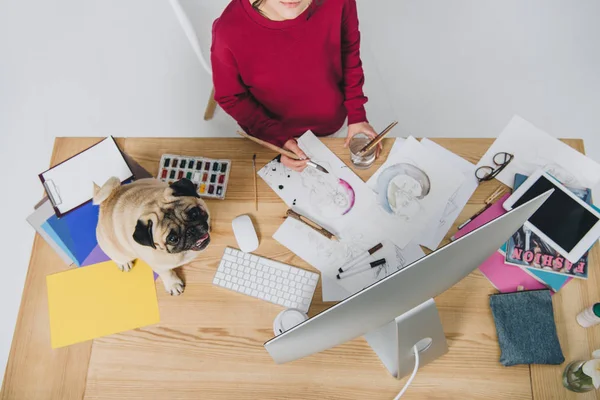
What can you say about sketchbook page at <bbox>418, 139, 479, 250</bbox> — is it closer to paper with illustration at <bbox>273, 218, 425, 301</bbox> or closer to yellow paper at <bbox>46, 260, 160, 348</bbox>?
paper with illustration at <bbox>273, 218, 425, 301</bbox>

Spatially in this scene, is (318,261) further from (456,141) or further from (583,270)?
(583,270)

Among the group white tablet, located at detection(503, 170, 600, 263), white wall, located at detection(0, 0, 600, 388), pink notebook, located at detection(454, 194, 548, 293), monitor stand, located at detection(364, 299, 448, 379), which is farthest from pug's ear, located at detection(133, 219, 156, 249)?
white wall, located at detection(0, 0, 600, 388)

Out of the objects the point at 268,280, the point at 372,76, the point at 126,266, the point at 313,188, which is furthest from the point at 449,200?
the point at 372,76

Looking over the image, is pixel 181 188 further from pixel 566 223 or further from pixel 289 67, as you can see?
pixel 566 223

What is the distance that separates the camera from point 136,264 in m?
1.07

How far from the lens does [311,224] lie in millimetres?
1074

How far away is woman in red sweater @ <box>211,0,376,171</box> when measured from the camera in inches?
40.3

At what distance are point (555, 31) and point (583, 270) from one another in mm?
1529

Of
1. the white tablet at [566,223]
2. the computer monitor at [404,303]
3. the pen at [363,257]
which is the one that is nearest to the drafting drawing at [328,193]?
the pen at [363,257]

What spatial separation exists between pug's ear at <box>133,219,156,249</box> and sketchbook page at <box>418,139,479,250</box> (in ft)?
2.12

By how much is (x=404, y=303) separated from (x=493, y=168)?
536 millimetres

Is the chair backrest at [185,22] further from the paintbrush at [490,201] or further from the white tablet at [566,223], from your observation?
the white tablet at [566,223]

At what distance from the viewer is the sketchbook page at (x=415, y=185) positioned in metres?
1.08

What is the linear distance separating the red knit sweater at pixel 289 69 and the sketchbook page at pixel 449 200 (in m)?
0.28
